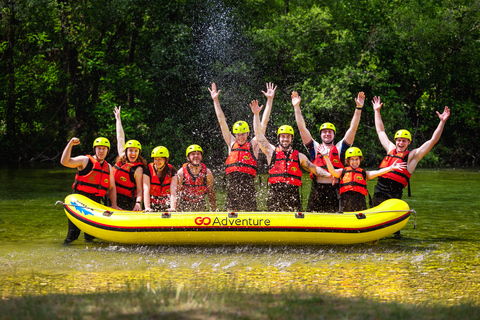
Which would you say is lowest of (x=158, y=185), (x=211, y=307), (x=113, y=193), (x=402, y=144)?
(x=211, y=307)

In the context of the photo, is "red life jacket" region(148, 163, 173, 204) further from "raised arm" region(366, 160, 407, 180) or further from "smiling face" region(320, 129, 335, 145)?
"raised arm" region(366, 160, 407, 180)

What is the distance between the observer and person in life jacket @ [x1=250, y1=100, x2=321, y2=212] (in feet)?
22.4

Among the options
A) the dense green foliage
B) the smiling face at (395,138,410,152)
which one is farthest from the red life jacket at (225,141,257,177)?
the dense green foliage

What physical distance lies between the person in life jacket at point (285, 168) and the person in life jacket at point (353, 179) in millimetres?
359

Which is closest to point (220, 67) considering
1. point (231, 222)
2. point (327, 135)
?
point (327, 135)

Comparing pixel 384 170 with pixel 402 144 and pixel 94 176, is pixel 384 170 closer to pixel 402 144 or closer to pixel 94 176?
pixel 402 144

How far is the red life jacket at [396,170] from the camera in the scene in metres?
7.22

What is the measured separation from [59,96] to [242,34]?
352 inches

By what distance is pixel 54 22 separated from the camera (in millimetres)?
22156

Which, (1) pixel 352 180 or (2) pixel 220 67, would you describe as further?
(2) pixel 220 67

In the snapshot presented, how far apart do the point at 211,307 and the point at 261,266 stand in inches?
85.8

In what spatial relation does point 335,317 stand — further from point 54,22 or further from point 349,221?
point 54,22

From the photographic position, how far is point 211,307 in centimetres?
364

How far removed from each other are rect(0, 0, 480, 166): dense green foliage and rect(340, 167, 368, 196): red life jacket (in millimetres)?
12683
